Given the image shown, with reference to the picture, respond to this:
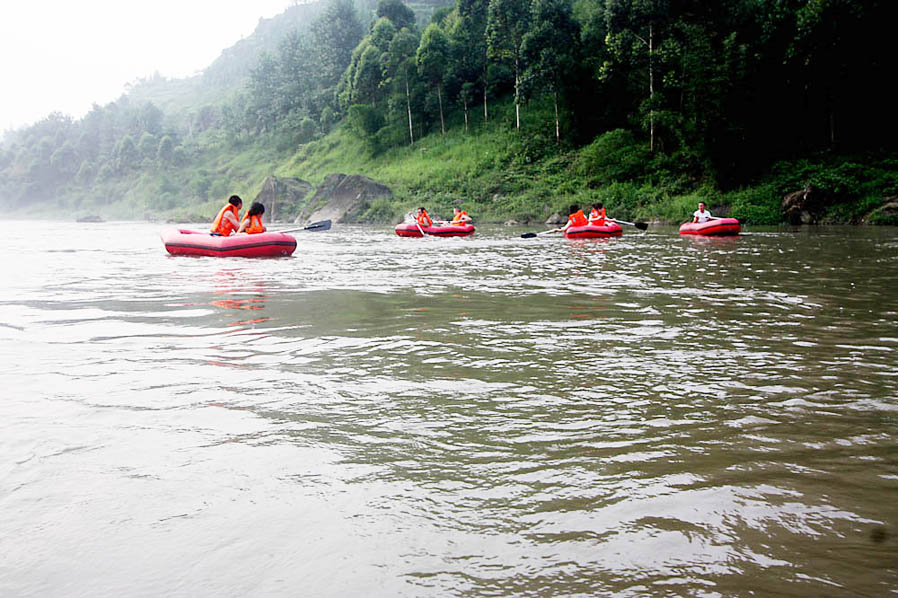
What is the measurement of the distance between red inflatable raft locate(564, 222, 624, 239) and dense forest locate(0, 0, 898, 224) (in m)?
9.16

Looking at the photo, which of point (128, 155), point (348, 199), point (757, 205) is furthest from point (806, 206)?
point (128, 155)

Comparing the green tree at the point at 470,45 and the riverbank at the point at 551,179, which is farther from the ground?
the green tree at the point at 470,45

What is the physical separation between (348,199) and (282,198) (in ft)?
24.9

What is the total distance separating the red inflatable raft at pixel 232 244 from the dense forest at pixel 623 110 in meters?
17.9

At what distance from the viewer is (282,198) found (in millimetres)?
41875

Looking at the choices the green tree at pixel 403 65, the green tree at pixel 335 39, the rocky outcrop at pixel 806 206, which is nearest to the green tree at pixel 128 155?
the green tree at pixel 335 39

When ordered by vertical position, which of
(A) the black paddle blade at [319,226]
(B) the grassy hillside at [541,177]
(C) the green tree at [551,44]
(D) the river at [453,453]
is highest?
(C) the green tree at [551,44]

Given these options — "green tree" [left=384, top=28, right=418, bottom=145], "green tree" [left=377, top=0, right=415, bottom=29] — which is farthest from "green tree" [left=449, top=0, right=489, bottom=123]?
"green tree" [left=377, top=0, right=415, bottom=29]

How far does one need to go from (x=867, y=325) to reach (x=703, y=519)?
4214mm

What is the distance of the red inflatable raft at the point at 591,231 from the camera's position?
16.7m

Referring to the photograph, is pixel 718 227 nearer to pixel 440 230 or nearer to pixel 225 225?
pixel 440 230

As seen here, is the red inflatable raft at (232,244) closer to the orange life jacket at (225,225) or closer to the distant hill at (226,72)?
the orange life jacket at (225,225)

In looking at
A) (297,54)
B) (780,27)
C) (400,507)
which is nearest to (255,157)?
(297,54)

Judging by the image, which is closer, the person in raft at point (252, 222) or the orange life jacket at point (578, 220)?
the person in raft at point (252, 222)
